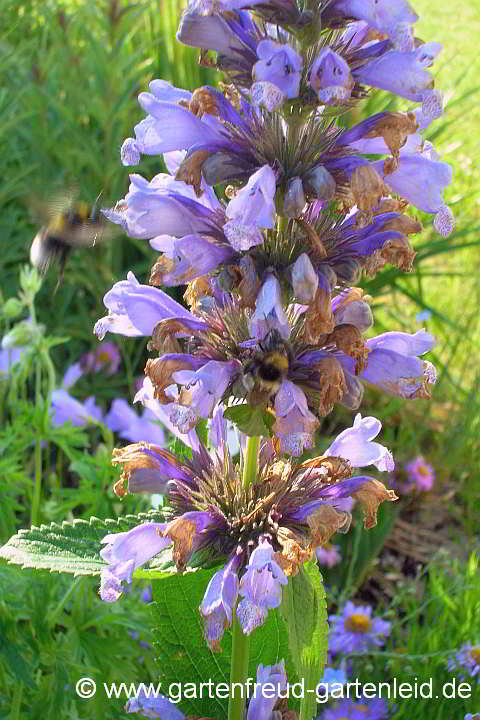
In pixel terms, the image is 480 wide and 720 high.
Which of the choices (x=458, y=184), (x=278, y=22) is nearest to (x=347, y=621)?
(x=278, y=22)

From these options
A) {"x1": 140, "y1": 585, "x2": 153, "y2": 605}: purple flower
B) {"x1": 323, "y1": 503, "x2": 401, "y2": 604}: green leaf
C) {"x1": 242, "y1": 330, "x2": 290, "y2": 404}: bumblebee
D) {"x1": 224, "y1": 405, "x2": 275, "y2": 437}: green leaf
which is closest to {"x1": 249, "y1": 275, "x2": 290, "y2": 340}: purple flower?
{"x1": 242, "y1": 330, "x2": 290, "y2": 404}: bumblebee

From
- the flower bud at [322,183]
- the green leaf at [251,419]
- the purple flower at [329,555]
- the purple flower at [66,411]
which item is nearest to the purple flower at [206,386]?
the green leaf at [251,419]

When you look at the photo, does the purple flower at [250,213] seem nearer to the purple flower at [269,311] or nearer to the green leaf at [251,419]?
the purple flower at [269,311]

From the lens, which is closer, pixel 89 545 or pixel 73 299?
pixel 89 545

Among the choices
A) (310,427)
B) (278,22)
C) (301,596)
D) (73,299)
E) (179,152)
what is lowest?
(73,299)

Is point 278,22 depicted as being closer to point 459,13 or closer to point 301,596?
point 301,596

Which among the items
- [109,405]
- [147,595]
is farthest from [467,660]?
[109,405]
